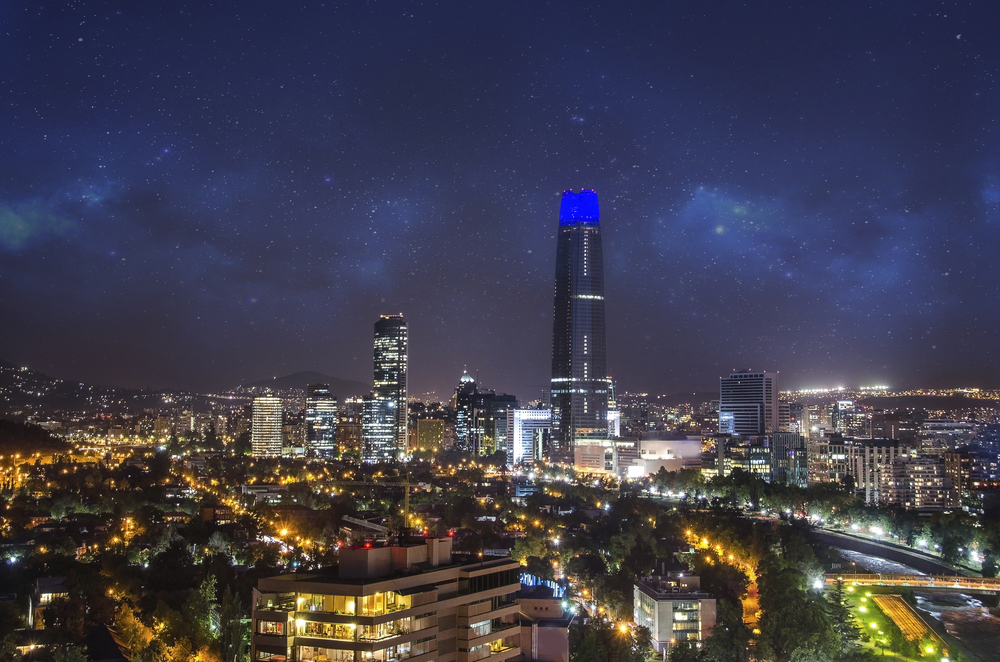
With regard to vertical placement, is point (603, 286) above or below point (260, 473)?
above

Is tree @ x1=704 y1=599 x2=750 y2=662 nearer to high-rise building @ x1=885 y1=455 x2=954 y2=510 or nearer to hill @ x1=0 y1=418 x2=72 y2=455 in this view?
high-rise building @ x1=885 y1=455 x2=954 y2=510

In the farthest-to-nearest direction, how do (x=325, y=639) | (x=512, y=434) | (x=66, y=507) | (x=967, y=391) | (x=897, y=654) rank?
(x=512, y=434) → (x=967, y=391) → (x=66, y=507) → (x=897, y=654) → (x=325, y=639)

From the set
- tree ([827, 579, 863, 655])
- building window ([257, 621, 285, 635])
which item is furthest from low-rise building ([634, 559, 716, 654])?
building window ([257, 621, 285, 635])

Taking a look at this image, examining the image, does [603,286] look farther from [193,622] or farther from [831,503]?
[193,622]

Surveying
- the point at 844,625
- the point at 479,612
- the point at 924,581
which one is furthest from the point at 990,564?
the point at 479,612

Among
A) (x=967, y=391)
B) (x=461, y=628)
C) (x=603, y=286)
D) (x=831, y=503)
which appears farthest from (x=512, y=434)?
(x=461, y=628)

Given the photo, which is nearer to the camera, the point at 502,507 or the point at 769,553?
the point at 769,553
